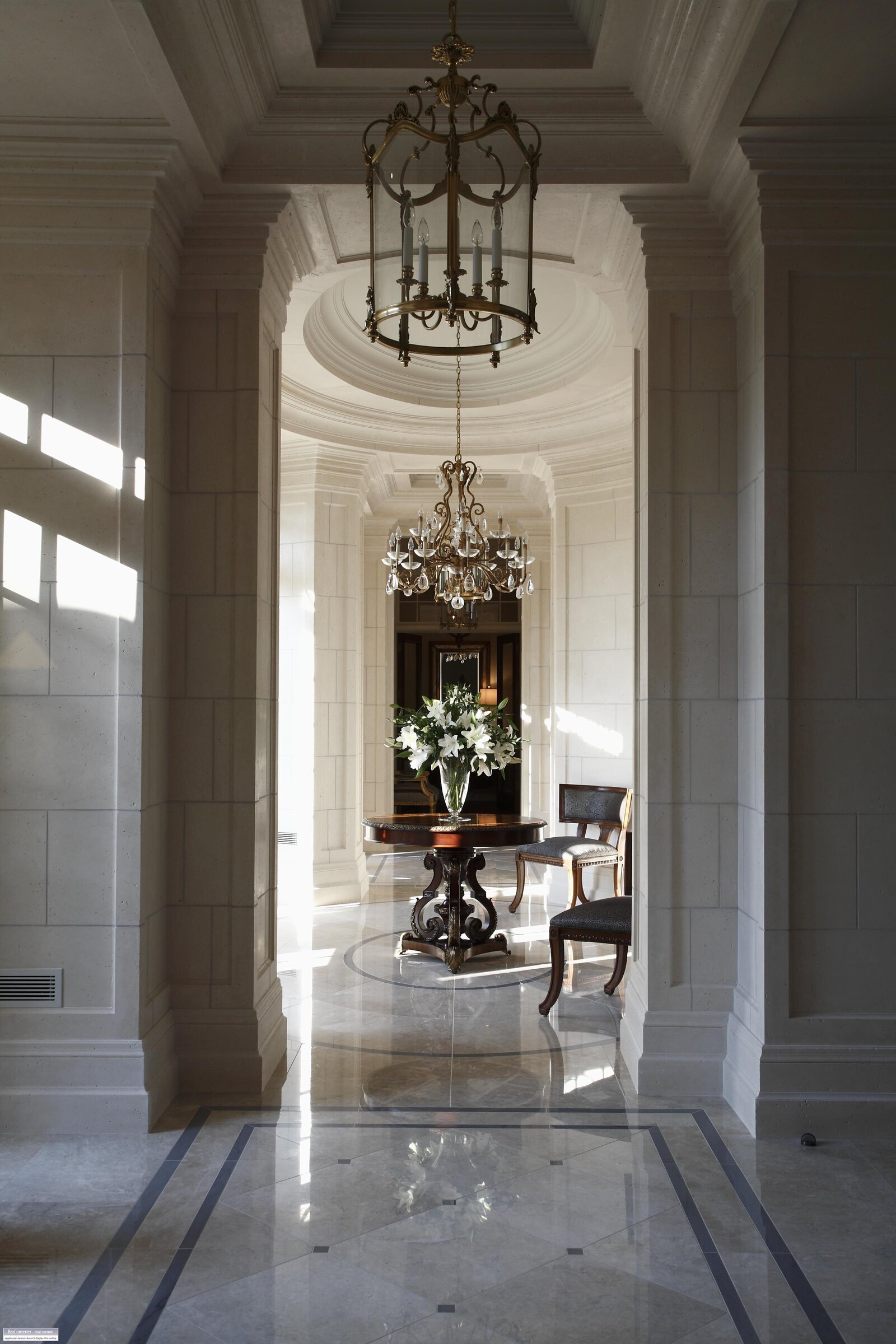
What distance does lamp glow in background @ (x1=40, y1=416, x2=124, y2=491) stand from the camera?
13.0 ft

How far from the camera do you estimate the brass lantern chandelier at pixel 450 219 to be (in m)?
2.58

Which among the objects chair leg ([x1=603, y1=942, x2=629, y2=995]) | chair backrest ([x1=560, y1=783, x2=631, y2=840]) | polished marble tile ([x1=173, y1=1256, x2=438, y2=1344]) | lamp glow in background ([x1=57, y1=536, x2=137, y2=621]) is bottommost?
polished marble tile ([x1=173, y1=1256, x2=438, y2=1344])

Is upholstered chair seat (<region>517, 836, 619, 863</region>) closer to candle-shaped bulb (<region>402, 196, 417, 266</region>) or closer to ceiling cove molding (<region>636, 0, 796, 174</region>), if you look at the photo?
ceiling cove molding (<region>636, 0, 796, 174</region>)

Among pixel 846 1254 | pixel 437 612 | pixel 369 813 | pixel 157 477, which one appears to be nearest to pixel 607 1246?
pixel 846 1254

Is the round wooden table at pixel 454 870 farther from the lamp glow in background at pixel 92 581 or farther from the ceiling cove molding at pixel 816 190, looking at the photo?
the ceiling cove molding at pixel 816 190

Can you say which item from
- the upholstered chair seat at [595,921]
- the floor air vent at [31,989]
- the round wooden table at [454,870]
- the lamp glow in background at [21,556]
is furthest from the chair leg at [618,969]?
the lamp glow in background at [21,556]

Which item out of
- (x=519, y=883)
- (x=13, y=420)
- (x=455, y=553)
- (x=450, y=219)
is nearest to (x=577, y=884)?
(x=519, y=883)

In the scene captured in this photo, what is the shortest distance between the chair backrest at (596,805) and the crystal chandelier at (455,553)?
5.81 ft

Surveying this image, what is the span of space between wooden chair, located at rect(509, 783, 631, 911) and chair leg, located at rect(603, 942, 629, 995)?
1.29m

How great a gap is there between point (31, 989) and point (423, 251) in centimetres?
301

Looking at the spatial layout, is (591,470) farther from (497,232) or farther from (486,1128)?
(497,232)

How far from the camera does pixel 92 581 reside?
12.9 feet

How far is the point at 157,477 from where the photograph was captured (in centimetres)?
415

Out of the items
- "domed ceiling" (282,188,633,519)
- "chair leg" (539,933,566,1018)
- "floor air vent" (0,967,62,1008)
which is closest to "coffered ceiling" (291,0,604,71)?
"domed ceiling" (282,188,633,519)
